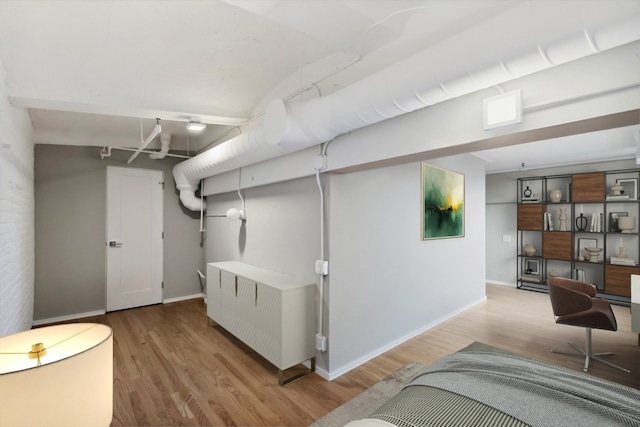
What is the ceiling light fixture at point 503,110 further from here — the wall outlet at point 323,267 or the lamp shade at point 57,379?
the lamp shade at point 57,379

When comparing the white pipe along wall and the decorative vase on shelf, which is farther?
the decorative vase on shelf

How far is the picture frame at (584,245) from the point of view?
523cm

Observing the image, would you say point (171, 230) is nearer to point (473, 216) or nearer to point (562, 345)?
point (473, 216)

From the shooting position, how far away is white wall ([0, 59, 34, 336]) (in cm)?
204

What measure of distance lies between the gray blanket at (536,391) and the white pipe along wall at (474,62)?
4.40 ft

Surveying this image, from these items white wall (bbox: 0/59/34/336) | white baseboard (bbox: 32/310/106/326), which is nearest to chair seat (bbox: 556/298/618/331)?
white wall (bbox: 0/59/34/336)

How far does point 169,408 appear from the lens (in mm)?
2279

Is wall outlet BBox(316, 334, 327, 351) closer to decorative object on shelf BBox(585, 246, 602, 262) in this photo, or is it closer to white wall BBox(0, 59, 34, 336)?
white wall BBox(0, 59, 34, 336)

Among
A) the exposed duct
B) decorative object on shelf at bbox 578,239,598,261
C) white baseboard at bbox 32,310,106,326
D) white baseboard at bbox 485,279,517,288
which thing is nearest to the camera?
white baseboard at bbox 32,310,106,326

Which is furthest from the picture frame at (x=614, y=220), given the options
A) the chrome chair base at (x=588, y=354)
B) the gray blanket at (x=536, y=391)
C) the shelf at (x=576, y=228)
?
the gray blanket at (x=536, y=391)

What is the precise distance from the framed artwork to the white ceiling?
83.7 inches

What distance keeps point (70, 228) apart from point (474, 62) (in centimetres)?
521

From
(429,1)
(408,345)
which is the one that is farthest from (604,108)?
(408,345)

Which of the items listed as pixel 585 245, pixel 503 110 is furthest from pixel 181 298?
pixel 585 245
